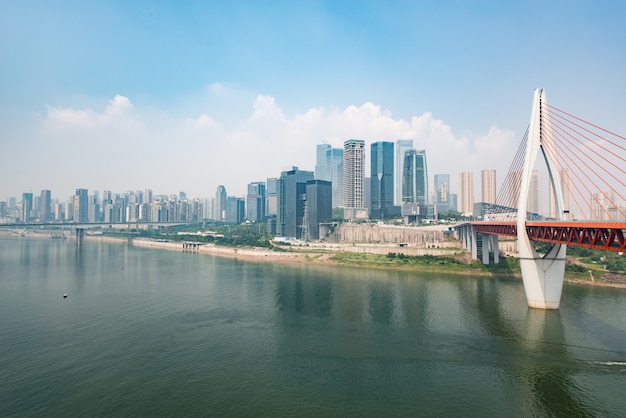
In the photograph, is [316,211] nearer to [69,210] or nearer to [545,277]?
[545,277]

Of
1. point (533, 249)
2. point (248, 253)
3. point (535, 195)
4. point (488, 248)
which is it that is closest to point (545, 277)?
point (533, 249)

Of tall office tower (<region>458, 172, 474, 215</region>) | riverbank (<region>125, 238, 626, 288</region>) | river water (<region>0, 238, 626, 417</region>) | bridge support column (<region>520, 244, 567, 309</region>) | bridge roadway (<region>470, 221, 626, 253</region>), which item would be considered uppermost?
tall office tower (<region>458, 172, 474, 215</region>)

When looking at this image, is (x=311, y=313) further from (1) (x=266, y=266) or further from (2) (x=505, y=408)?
(1) (x=266, y=266)

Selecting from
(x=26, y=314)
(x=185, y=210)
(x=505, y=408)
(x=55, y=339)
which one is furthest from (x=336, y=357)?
(x=185, y=210)

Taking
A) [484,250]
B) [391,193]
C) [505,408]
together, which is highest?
[391,193]

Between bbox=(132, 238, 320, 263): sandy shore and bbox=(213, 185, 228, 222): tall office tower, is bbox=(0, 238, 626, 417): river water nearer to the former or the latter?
bbox=(132, 238, 320, 263): sandy shore

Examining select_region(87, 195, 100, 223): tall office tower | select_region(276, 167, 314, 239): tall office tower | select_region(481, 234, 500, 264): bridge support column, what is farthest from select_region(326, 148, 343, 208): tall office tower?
select_region(481, 234, 500, 264): bridge support column

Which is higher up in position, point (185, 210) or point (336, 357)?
point (185, 210)
